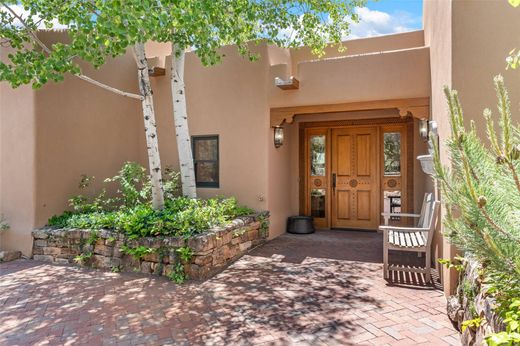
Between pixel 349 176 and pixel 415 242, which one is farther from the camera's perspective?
pixel 349 176

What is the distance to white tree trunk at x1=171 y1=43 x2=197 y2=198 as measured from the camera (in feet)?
20.5

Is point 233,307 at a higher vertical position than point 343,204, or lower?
lower

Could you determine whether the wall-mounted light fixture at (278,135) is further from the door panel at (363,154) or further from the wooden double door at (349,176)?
the door panel at (363,154)

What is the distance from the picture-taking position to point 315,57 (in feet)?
26.0

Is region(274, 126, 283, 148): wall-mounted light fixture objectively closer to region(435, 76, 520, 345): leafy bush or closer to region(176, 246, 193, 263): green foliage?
region(176, 246, 193, 263): green foliage

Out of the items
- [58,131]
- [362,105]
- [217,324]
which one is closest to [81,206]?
[58,131]

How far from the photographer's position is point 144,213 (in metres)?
5.39

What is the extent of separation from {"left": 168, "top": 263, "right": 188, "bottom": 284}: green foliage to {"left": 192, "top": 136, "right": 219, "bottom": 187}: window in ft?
9.14

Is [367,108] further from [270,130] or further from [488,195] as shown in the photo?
[488,195]

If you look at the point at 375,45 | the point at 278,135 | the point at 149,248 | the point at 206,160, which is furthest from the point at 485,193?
the point at 375,45

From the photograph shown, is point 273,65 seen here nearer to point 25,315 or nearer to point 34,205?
point 34,205

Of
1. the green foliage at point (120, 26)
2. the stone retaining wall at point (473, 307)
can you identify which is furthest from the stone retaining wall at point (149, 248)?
the stone retaining wall at point (473, 307)

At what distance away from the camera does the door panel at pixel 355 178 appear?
26.1ft

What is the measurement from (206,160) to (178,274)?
3203mm
